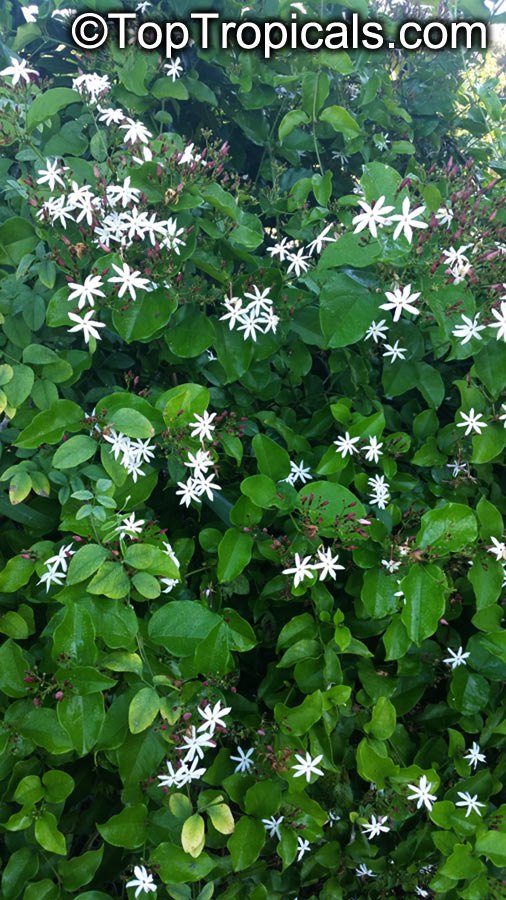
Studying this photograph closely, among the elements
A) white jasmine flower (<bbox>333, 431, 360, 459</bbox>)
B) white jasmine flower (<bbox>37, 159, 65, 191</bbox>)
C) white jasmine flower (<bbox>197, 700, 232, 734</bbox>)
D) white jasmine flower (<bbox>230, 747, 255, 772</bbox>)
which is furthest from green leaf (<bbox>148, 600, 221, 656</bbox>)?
white jasmine flower (<bbox>37, 159, 65, 191</bbox>)

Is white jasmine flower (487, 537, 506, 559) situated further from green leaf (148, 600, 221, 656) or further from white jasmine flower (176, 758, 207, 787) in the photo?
white jasmine flower (176, 758, 207, 787)

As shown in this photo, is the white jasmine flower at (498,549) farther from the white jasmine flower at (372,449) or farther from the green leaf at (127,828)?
the green leaf at (127,828)

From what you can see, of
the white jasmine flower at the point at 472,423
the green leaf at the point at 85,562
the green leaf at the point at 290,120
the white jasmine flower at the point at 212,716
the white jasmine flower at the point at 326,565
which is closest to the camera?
the green leaf at the point at 85,562

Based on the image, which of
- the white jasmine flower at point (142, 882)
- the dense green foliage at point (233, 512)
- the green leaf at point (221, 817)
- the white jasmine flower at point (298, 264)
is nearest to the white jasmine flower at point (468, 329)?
the dense green foliage at point (233, 512)

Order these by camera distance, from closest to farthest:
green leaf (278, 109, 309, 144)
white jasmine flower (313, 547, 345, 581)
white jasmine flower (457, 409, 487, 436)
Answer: white jasmine flower (313, 547, 345, 581), white jasmine flower (457, 409, 487, 436), green leaf (278, 109, 309, 144)

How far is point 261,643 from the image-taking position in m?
1.44

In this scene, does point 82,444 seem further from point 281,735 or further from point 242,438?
point 281,735

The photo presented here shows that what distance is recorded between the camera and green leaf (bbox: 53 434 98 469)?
3.66 feet

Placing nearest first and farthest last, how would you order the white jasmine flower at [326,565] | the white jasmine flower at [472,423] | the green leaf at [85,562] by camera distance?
the green leaf at [85,562] → the white jasmine flower at [326,565] → the white jasmine flower at [472,423]

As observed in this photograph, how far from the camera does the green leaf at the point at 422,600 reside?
118 centimetres

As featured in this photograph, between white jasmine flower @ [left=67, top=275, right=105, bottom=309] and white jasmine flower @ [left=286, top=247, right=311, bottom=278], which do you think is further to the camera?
white jasmine flower @ [left=286, top=247, right=311, bottom=278]

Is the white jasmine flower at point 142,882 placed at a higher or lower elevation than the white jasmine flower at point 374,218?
lower

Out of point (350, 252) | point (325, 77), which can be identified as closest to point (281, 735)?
point (350, 252)

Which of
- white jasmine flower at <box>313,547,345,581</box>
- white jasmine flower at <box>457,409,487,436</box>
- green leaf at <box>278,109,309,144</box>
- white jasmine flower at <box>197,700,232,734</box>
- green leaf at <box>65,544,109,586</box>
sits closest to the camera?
green leaf at <box>65,544,109,586</box>
